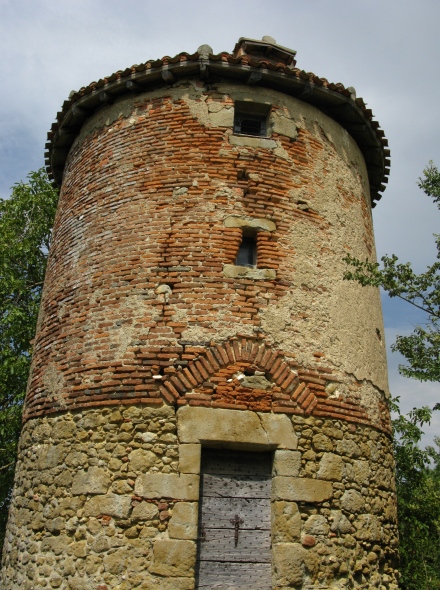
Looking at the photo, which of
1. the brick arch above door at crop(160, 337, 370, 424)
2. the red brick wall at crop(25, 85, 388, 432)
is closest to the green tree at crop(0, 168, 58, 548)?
the red brick wall at crop(25, 85, 388, 432)

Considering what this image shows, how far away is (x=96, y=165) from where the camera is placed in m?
8.70

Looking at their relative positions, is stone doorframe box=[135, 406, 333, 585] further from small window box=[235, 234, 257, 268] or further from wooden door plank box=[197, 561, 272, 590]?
small window box=[235, 234, 257, 268]

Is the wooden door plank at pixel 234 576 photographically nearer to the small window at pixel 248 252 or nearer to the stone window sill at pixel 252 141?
the small window at pixel 248 252

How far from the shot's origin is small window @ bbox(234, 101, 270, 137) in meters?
8.50

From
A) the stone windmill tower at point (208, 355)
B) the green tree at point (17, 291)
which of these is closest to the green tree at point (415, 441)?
the stone windmill tower at point (208, 355)

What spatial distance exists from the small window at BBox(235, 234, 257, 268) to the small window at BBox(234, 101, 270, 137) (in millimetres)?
1851

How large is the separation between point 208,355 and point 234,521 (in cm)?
188

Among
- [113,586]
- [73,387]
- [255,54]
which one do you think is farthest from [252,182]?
[113,586]

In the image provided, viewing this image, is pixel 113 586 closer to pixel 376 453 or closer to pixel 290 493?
pixel 290 493

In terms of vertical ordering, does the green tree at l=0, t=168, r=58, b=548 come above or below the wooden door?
above

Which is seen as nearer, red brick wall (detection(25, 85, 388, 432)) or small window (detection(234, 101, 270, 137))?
red brick wall (detection(25, 85, 388, 432))

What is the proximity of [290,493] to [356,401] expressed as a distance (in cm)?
162

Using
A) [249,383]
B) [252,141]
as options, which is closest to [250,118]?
[252,141]

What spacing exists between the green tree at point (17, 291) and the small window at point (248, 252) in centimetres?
706
